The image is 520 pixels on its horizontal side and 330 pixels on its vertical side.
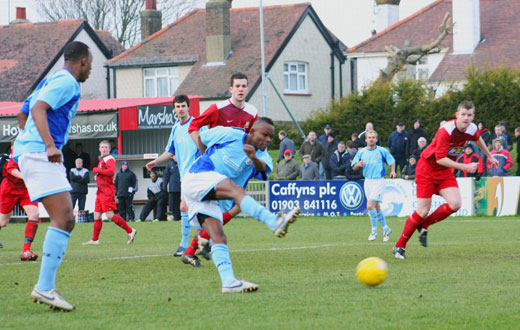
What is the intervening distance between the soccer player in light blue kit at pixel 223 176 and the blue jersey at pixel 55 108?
142 centimetres

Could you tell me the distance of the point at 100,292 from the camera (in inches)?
321

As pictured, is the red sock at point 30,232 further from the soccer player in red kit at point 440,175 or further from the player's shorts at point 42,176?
the player's shorts at point 42,176

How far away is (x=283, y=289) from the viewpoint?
26.8ft

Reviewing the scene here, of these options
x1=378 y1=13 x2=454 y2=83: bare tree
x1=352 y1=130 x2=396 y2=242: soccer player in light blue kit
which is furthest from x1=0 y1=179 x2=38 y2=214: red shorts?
x1=378 y1=13 x2=454 y2=83: bare tree

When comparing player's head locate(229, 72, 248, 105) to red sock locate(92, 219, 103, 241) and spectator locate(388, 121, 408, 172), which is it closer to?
red sock locate(92, 219, 103, 241)

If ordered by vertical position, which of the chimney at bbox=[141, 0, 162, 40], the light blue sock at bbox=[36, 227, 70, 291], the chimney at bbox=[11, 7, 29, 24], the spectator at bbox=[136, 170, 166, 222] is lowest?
the spectator at bbox=[136, 170, 166, 222]

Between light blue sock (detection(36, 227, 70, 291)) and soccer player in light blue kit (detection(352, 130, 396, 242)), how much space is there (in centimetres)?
990

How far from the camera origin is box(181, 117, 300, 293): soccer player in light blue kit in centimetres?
789

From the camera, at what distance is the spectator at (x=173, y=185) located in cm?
2580

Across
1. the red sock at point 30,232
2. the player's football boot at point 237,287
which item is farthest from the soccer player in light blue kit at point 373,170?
the player's football boot at point 237,287

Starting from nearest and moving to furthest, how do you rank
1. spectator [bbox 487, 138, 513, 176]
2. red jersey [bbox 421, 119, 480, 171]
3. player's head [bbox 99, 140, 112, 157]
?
red jersey [bbox 421, 119, 480, 171]
player's head [bbox 99, 140, 112, 157]
spectator [bbox 487, 138, 513, 176]

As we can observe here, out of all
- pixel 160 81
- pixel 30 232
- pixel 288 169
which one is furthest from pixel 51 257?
pixel 160 81

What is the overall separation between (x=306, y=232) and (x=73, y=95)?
12209 millimetres

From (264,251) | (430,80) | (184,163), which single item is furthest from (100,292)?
(430,80)
